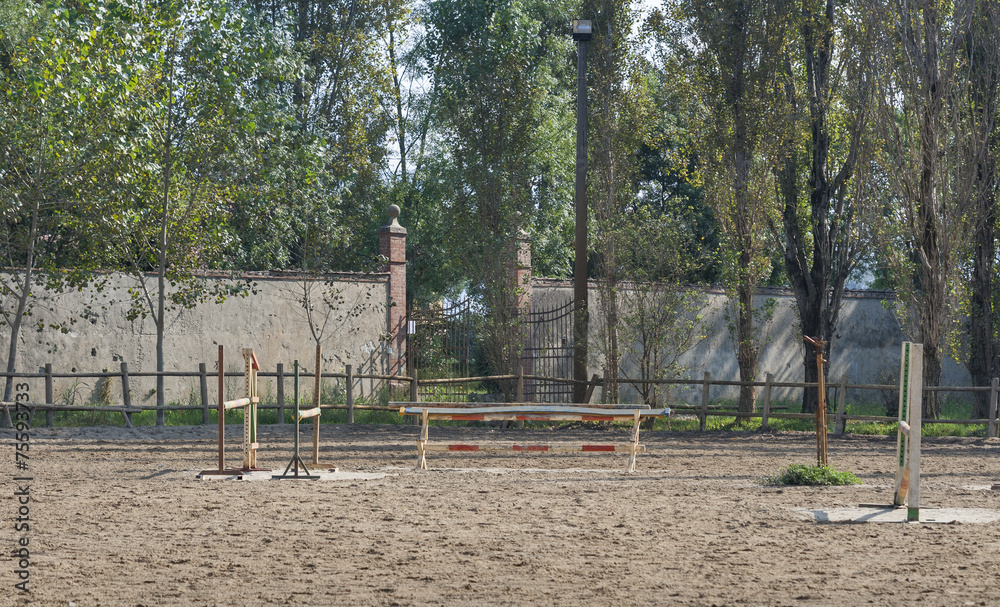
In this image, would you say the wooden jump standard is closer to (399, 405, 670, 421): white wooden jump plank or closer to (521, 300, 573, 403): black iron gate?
(399, 405, 670, 421): white wooden jump plank

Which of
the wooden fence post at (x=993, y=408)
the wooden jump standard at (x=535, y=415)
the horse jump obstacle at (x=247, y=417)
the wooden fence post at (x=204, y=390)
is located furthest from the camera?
the wooden fence post at (x=993, y=408)

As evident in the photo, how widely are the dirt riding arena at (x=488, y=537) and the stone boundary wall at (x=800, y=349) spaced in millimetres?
11037

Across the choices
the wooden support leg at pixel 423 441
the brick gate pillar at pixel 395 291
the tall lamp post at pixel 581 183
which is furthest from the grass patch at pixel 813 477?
the brick gate pillar at pixel 395 291

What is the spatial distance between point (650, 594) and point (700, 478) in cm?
567

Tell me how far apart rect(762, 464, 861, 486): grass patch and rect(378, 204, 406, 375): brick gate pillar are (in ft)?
36.9

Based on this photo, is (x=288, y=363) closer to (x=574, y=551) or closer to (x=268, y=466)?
(x=268, y=466)

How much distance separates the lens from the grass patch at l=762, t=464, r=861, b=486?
10.4 metres

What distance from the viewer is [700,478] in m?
11.1

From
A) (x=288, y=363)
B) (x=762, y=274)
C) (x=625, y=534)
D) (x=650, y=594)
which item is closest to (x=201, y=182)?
(x=288, y=363)

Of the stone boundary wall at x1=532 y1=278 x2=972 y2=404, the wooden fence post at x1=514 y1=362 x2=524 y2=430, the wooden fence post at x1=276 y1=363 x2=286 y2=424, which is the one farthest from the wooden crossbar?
the stone boundary wall at x1=532 y1=278 x2=972 y2=404

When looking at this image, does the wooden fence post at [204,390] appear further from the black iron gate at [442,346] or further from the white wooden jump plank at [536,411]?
the white wooden jump plank at [536,411]

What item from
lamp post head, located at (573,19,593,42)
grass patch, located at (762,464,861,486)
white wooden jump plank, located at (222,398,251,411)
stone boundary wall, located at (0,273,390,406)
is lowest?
grass patch, located at (762,464,861,486)

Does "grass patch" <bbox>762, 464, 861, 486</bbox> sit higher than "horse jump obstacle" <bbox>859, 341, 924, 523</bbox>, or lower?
lower

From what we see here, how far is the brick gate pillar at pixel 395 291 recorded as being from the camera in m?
20.8
